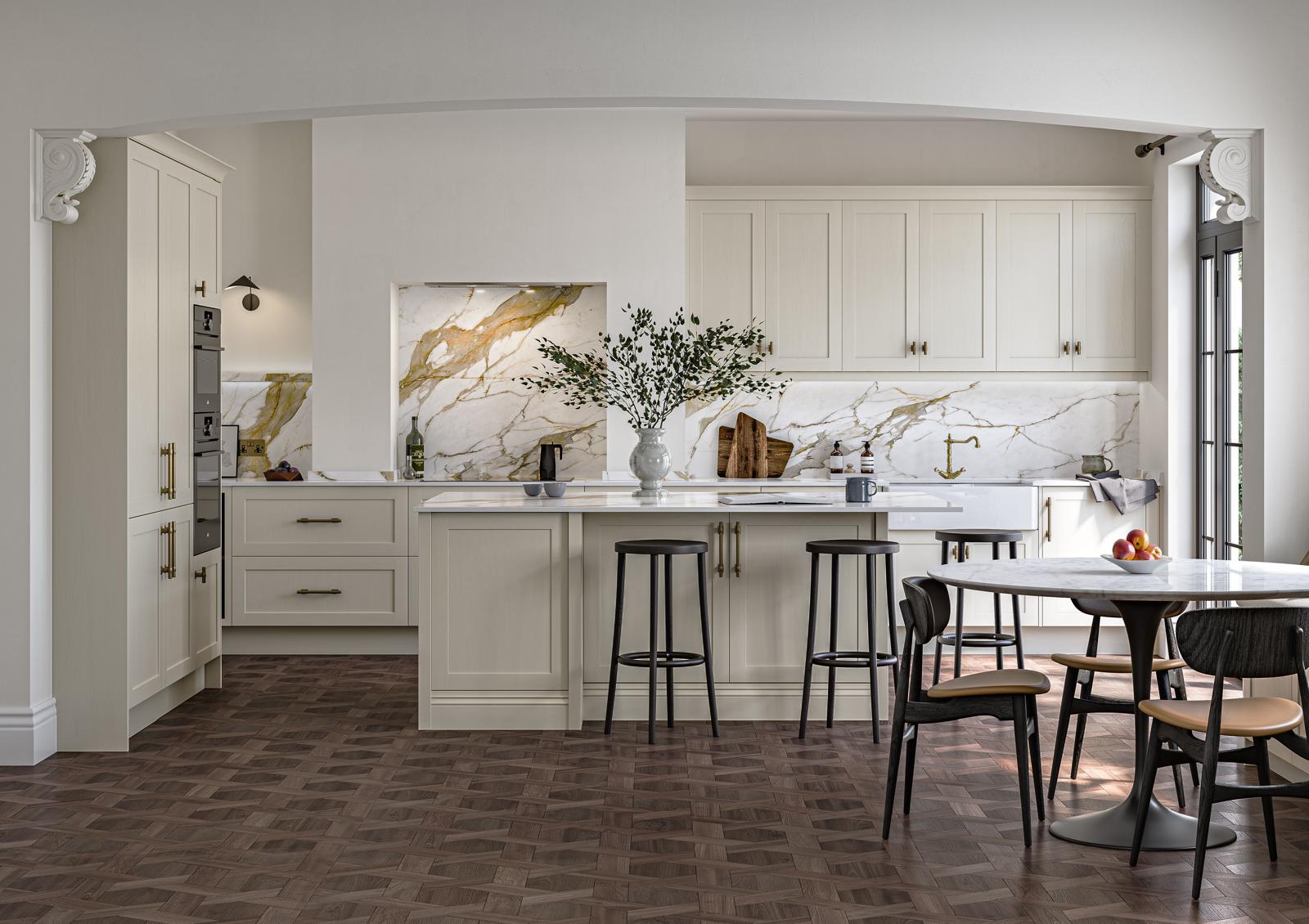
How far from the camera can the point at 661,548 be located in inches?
199

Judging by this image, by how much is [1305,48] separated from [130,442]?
495 centimetres

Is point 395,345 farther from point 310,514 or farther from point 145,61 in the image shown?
point 145,61

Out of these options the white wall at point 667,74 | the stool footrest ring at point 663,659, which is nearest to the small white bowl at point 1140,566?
the white wall at point 667,74

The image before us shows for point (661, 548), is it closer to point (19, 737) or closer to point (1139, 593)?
point (1139, 593)

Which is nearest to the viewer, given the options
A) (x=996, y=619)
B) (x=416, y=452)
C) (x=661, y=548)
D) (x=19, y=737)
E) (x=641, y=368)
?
(x=19, y=737)

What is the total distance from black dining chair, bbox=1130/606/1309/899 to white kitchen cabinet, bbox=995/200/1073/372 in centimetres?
424

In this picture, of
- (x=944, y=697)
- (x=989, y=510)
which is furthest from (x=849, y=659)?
(x=989, y=510)

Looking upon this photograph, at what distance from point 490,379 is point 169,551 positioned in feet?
9.14

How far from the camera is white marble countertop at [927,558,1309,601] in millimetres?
3488

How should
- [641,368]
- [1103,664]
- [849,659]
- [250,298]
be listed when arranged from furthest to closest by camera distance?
1. [250,298]
2. [641,368]
3. [849,659]
4. [1103,664]

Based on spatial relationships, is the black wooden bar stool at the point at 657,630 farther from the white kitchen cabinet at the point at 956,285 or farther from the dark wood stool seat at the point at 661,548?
the white kitchen cabinet at the point at 956,285

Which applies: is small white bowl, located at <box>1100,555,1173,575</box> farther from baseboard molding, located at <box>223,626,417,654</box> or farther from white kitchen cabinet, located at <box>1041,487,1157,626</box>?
baseboard molding, located at <box>223,626,417,654</box>

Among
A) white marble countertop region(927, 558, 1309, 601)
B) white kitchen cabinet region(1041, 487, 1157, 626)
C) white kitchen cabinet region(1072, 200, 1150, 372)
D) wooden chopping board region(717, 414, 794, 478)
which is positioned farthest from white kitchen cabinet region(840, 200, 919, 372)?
white marble countertop region(927, 558, 1309, 601)

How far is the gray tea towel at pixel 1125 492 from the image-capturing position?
7.20 metres
